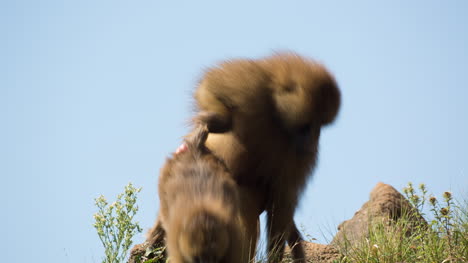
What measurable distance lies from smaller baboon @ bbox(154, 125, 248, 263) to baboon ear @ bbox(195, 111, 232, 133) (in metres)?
0.06

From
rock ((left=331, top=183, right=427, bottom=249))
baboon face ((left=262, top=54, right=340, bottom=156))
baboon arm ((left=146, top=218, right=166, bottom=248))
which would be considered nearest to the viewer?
baboon face ((left=262, top=54, right=340, bottom=156))

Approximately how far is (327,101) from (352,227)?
2798mm

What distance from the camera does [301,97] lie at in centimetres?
409

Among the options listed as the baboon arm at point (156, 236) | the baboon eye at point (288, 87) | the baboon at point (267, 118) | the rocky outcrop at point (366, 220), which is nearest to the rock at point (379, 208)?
the rocky outcrop at point (366, 220)

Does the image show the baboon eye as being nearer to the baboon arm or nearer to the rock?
the baboon arm

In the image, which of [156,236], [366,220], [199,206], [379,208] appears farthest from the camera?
[379,208]

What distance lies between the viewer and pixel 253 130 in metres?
4.16

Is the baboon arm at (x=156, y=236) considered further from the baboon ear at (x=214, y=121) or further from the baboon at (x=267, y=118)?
the baboon ear at (x=214, y=121)

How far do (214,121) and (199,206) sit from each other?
86 centimetres

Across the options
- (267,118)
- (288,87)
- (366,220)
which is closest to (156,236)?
(267,118)

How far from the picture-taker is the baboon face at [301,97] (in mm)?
4109

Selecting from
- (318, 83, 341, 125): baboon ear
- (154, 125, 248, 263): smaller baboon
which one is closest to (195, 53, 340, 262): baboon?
(318, 83, 341, 125): baboon ear

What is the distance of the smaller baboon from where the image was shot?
132 inches

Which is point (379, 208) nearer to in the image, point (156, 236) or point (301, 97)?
point (156, 236)
